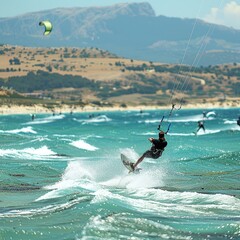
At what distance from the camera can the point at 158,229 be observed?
15.5m

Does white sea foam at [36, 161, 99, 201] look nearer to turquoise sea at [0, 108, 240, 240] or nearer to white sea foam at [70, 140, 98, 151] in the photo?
turquoise sea at [0, 108, 240, 240]

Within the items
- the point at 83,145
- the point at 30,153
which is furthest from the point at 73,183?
the point at 83,145

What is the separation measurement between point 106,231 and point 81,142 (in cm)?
3485

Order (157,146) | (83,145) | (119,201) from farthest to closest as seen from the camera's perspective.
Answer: (83,145) < (157,146) < (119,201)

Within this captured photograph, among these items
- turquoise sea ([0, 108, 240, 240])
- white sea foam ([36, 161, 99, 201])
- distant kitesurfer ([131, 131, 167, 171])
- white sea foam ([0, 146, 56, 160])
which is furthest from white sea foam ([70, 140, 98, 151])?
distant kitesurfer ([131, 131, 167, 171])

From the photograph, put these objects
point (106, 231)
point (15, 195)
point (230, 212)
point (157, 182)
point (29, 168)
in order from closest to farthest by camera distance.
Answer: point (106, 231), point (230, 212), point (15, 195), point (157, 182), point (29, 168)

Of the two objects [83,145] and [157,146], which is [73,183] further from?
[83,145]

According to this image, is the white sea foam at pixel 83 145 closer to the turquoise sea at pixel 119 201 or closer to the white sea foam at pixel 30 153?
the white sea foam at pixel 30 153

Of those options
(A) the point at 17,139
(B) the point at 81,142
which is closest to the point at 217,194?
(B) the point at 81,142

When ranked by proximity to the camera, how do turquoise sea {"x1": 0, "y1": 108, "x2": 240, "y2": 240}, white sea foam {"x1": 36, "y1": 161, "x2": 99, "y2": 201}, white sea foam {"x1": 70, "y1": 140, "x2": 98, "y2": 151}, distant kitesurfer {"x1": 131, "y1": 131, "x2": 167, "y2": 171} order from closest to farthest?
turquoise sea {"x1": 0, "y1": 108, "x2": 240, "y2": 240} < white sea foam {"x1": 36, "y1": 161, "x2": 99, "y2": 201} < distant kitesurfer {"x1": 131, "y1": 131, "x2": 167, "y2": 171} < white sea foam {"x1": 70, "y1": 140, "x2": 98, "y2": 151}

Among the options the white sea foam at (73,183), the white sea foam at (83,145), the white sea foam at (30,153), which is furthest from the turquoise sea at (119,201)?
the white sea foam at (83,145)

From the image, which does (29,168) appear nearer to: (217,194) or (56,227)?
(217,194)

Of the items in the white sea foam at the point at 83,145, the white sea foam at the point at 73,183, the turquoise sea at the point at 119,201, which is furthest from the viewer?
the white sea foam at the point at 83,145

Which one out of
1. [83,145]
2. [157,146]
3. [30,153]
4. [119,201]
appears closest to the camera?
[119,201]
